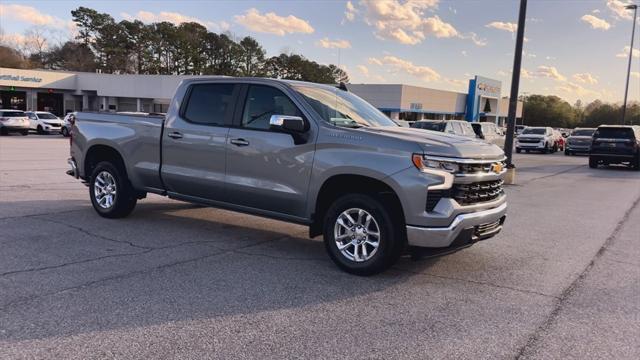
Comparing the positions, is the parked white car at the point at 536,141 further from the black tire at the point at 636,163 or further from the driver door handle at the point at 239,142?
the driver door handle at the point at 239,142

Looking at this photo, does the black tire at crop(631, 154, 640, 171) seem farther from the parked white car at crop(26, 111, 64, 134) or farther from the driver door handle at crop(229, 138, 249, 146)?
the parked white car at crop(26, 111, 64, 134)

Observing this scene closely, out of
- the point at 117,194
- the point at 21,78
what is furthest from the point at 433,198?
the point at 21,78

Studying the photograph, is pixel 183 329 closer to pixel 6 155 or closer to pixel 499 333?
pixel 499 333

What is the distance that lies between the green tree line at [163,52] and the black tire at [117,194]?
7837 cm

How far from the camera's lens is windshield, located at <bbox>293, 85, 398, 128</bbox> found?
6.16 meters

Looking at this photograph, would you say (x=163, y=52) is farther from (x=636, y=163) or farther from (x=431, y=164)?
(x=431, y=164)

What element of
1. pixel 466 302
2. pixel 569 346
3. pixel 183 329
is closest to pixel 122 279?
pixel 183 329

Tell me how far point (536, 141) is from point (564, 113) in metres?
77.3

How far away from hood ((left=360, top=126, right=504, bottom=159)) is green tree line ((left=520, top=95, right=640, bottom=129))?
101 m

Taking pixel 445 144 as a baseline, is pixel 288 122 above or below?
above

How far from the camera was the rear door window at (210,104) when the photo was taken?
678 cm

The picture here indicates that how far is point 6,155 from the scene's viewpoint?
18.7 m

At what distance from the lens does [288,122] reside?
5680mm

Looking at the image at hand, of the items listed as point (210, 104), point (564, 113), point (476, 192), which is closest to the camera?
point (476, 192)
